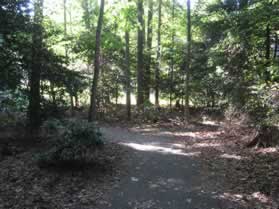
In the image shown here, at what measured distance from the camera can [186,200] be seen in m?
6.47

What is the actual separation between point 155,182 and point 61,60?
5.67 metres

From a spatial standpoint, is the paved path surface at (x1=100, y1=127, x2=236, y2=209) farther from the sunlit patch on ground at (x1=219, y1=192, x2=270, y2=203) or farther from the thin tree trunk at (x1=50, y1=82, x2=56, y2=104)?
the thin tree trunk at (x1=50, y1=82, x2=56, y2=104)

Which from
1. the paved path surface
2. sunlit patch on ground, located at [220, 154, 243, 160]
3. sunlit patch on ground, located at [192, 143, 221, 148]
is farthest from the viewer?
sunlit patch on ground, located at [192, 143, 221, 148]

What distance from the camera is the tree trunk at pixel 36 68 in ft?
34.2

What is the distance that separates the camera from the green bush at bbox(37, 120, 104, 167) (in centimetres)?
789

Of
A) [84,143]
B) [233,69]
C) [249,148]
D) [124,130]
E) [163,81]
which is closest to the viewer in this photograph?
[84,143]

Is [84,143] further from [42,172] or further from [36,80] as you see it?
[36,80]

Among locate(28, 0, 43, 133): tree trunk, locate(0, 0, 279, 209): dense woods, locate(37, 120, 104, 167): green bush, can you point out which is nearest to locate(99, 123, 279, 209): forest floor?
locate(0, 0, 279, 209): dense woods

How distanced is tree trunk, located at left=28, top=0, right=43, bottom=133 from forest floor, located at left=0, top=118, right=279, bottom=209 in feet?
3.54

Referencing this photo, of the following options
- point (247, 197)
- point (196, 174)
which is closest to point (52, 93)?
point (196, 174)

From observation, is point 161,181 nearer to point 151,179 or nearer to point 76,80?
point 151,179

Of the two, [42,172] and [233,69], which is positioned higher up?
[233,69]

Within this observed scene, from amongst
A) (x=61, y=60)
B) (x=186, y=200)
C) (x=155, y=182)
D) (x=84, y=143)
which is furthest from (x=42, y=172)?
(x=61, y=60)

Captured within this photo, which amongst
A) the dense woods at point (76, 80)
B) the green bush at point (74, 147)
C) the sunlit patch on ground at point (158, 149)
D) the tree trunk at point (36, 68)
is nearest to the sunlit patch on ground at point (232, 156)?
the dense woods at point (76, 80)
